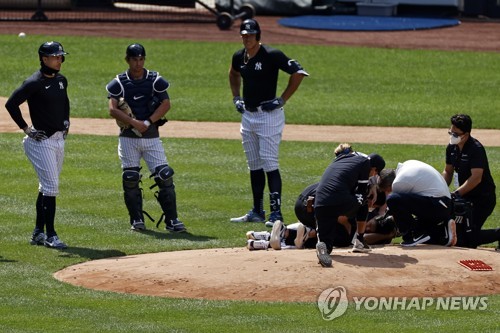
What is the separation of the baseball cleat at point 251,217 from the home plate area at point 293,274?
7.58ft

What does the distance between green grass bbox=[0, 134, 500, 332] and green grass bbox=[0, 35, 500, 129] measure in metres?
3.36

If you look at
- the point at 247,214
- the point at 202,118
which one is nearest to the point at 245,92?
Answer: the point at 247,214

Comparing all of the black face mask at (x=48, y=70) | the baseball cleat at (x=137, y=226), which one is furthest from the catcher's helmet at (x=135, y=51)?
the baseball cleat at (x=137, y=226)

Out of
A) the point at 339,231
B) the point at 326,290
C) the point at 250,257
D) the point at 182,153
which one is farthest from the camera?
the point at 182,153

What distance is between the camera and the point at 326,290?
33.5 ft

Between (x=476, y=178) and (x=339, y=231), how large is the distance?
158 centimetres

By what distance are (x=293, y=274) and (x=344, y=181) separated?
111 centimetres

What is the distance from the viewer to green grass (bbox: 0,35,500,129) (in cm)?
2266

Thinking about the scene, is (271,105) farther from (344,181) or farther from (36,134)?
(36,134)

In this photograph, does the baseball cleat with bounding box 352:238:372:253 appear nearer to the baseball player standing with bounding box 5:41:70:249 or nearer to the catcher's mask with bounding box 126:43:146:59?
the baseball player standing with bounding box 5:41:70:249

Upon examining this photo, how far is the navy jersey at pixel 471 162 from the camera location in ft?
40.9

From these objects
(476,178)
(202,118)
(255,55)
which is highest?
(255,55)

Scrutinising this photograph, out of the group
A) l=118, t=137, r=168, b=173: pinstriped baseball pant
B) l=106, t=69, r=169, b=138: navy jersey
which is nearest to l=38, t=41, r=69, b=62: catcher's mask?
l=106, t=69, r=169, b=138: navy jersey

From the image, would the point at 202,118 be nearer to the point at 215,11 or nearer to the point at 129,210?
the point at 129,210
